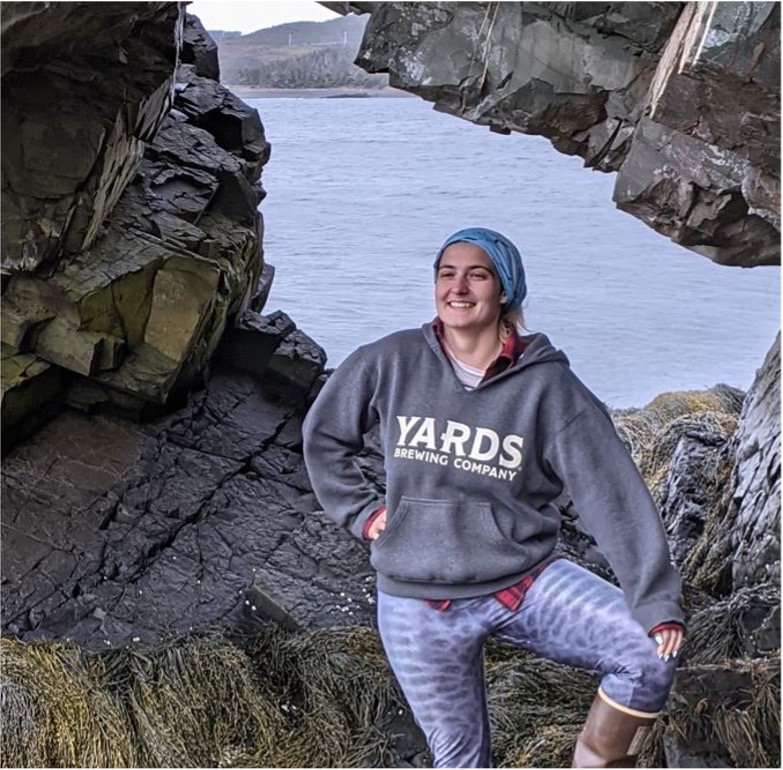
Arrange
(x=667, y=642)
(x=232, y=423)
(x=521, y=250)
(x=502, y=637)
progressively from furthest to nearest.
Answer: (x=521, y=250) < (x=232, y=423) < (x=502, y=637) < (x=667, y=642)

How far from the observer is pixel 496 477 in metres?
3.01

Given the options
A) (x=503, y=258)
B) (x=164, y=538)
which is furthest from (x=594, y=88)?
(x=164, y=538)

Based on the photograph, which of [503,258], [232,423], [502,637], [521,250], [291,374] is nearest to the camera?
[503,258]

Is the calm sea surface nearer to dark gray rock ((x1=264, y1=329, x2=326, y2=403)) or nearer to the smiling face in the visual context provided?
dark gray rock ((x1=264, y1=329, x2=326, y2=403))

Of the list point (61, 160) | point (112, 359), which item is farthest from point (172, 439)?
point (61, 160)

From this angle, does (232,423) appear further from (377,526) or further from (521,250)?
(521,250)

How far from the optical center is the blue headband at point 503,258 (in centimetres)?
301

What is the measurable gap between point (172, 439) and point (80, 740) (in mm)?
2097

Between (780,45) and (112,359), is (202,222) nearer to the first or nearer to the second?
(112,359)

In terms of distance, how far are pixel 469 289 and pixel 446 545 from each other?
0.66m

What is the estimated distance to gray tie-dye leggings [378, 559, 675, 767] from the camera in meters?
2.94

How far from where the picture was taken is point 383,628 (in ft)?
10.3

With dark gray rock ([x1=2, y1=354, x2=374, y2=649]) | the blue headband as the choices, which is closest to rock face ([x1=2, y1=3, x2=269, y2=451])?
dark gray rock ([x1=2, y1=354, x2=374, y2=649])

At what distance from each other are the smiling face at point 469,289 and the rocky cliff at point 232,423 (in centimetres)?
87
